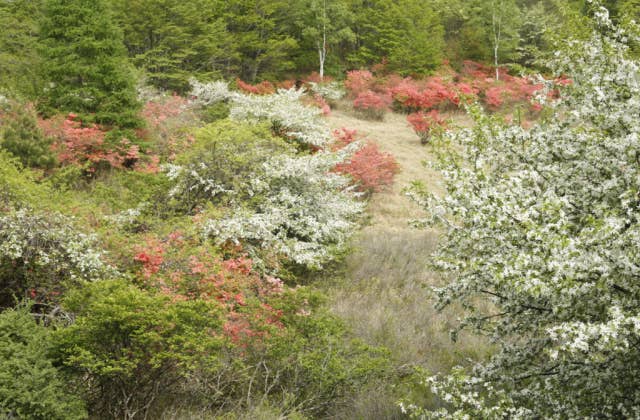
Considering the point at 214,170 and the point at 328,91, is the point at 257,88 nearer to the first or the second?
the point at 328,91

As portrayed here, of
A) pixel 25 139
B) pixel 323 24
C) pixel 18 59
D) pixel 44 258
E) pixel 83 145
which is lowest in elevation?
pixel 44 258

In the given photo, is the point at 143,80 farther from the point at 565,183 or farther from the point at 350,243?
the point at 565,183

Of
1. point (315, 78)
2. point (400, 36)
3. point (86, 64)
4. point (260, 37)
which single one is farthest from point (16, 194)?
point (400, 36)

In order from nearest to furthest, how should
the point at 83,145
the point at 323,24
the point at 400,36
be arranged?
the point at 83,145 < the point at 323,24 < the point at 400,36

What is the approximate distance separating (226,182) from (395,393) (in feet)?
18.4

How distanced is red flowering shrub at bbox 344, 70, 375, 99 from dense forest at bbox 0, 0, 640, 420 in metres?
12.5

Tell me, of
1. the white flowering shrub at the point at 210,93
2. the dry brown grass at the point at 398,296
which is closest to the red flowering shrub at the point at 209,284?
the dry brown grass at the point at 398,296

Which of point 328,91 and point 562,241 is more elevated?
point 328,91

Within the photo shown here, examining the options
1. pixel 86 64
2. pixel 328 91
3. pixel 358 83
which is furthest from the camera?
pixel 358 83

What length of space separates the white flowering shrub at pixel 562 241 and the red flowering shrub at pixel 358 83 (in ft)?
74.3

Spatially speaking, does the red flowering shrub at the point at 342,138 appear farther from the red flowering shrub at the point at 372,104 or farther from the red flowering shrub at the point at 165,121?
the red flowering shrub at the point at 372,104

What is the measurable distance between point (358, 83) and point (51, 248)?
909 inches

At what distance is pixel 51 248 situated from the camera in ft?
21.7

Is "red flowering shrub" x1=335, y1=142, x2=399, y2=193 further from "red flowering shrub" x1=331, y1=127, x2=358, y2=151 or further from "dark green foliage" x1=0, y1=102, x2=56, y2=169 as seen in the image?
"dark green foliage" x1=0, y1=102, x2=56, y2=169
